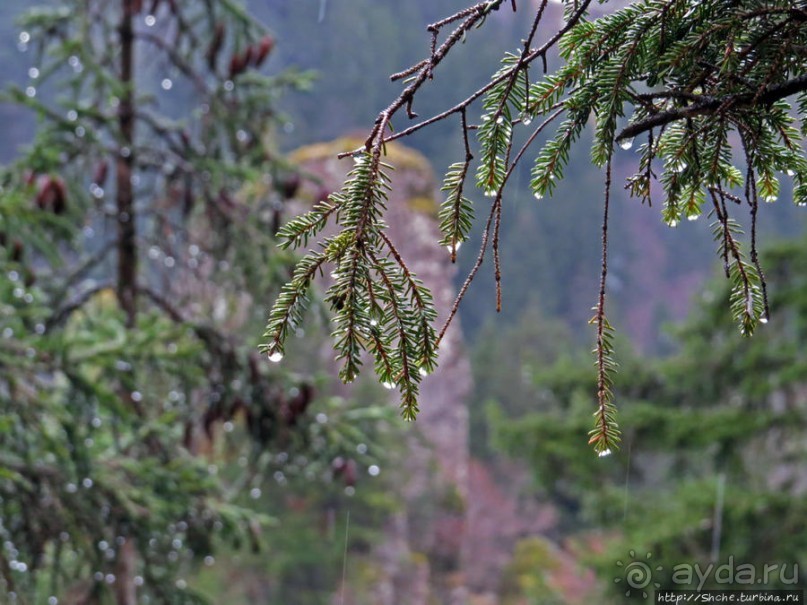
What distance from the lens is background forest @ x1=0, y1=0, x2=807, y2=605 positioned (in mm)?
3799

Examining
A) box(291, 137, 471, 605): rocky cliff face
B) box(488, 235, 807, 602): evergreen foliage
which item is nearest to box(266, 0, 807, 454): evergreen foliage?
box(488, 235, 807, 602): evergreen foliage

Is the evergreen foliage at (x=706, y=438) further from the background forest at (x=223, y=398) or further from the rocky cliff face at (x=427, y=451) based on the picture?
the rocky cliff face at (x=427, y=451)

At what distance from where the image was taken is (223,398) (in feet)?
15.9

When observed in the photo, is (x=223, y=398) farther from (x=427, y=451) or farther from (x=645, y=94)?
(x=427, y=451)

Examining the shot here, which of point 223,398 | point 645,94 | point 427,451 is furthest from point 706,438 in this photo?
point 427,451

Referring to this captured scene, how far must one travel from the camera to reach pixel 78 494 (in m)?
3.95

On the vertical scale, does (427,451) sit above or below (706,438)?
above

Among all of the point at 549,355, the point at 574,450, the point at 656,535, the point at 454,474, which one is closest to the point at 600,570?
the point at 656,535

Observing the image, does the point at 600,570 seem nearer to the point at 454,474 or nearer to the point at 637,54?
the point at 637,54

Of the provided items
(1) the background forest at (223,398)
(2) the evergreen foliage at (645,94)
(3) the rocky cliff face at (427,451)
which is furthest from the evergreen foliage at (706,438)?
(3) the rocky cliff face at (427,451)

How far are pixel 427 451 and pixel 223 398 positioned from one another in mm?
13251

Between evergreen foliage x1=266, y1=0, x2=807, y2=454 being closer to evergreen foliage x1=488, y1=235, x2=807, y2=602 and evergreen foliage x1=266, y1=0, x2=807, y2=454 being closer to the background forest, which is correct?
the background forest

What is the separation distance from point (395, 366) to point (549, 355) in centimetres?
2585

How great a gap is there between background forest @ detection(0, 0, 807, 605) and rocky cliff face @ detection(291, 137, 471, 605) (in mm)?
100
